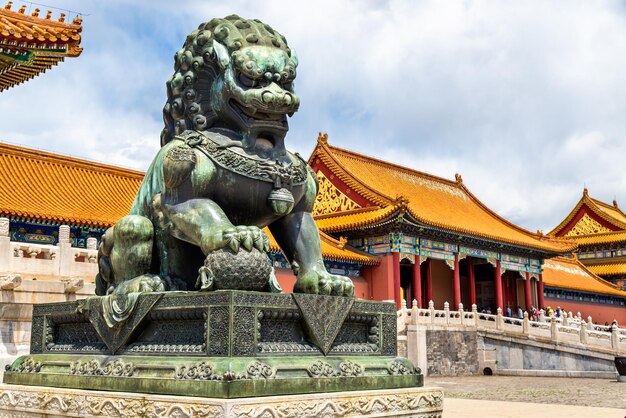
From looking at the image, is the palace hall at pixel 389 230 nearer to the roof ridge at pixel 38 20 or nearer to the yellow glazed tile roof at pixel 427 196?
the yellow glazed tile roof at pixel 427 196

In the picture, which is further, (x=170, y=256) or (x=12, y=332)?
(x=12, y=332)

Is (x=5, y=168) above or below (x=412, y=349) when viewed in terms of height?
above

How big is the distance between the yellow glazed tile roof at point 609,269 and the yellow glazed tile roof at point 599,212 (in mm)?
2438

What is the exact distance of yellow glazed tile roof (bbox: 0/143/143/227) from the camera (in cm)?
1695

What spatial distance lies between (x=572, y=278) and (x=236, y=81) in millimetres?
36126

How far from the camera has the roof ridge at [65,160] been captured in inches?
795

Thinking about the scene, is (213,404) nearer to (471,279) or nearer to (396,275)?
(396,275)

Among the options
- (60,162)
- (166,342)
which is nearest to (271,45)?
(166,342)

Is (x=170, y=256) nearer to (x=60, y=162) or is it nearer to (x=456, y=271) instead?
(x=60, y=162)

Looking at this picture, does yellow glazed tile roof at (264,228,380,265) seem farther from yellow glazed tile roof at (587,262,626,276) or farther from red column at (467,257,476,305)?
yellow glazed tile roof at (587,262,626,276)

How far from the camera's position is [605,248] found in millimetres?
42938

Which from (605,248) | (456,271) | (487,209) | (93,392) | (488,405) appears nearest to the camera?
(93,392)

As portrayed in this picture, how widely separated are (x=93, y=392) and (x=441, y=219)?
86.3 feet

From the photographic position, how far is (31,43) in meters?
13.5
